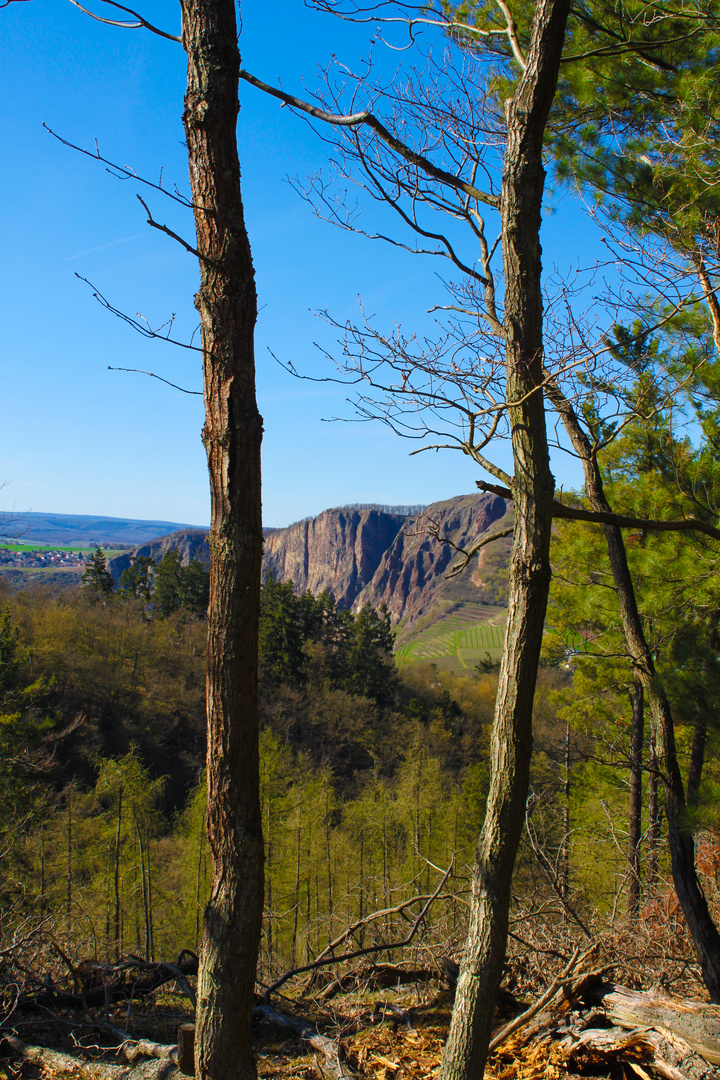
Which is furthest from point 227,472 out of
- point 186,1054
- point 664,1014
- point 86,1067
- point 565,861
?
point 565,861

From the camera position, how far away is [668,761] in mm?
4340

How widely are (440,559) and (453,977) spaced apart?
385 feet

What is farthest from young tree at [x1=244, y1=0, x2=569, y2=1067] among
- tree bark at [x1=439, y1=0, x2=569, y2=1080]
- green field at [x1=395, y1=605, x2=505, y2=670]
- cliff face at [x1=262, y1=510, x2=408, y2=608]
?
cliff face at [x1=262, y1=510, x2=408, y2=608]

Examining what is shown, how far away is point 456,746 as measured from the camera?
33406mm

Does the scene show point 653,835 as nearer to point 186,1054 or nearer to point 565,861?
point 565,861

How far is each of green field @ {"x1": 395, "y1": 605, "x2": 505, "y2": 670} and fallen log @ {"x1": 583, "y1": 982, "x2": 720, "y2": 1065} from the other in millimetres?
73232

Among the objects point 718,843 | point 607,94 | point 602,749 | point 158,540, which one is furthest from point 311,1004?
point 158,540

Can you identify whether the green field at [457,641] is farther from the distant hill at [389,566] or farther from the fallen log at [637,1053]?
the fallen log at [637,1053]

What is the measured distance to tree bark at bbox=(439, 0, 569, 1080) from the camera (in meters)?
2.54

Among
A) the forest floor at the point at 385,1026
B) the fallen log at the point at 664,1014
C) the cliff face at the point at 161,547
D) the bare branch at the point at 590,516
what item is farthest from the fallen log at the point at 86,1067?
the cliff face at the point at 161,547

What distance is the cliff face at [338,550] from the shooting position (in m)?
120

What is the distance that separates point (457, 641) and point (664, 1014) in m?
90.3

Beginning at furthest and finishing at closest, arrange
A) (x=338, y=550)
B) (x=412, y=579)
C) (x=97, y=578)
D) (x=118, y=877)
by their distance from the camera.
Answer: (x=338, y=550) < (x=412, y=579) < (x=97, y=578) < (x=118, y=877)

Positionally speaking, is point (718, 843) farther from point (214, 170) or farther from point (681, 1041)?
point (214, 170)
